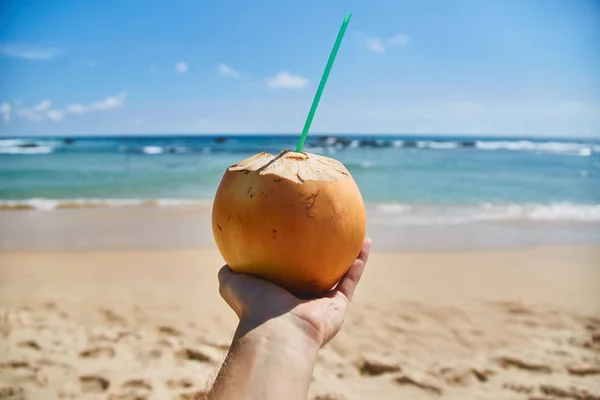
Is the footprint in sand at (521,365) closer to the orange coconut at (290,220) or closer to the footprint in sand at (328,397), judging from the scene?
the footprint in sand at (328,397)

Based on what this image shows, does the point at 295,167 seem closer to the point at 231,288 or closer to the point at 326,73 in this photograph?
the point at 326,73

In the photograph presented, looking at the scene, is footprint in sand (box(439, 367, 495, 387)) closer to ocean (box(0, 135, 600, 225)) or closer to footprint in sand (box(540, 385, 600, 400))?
footprint in sand (box(540, 385, 600, 400))

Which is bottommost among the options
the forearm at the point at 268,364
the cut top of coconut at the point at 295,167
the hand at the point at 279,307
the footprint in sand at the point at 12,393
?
the footprint in sand at the point at 12,393

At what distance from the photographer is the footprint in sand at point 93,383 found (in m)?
2.93

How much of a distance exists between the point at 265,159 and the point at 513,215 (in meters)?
7.72

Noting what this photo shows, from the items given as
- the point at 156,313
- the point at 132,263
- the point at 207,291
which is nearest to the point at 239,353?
the point at 156,313

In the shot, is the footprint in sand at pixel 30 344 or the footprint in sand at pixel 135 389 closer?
the footprint in sand at pixel 135 389

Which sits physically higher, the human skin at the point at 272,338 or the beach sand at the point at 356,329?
the human skin at the point at 272,338

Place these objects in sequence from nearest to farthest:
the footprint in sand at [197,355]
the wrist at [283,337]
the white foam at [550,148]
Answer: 1. the wrist at [283,337]
2. the footprint in sand at [197,355]
3. the white foam at [550,148]

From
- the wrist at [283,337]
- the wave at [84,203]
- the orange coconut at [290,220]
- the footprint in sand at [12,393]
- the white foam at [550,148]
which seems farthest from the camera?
the white foam at [550,148]

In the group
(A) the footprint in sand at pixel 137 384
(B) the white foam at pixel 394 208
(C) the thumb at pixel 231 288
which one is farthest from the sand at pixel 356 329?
(B) the white foam at pixel 394 208

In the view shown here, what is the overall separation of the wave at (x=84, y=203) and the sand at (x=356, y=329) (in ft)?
12.1

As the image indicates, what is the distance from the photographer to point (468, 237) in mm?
6559

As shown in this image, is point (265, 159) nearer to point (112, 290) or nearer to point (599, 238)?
point (112, 290)
